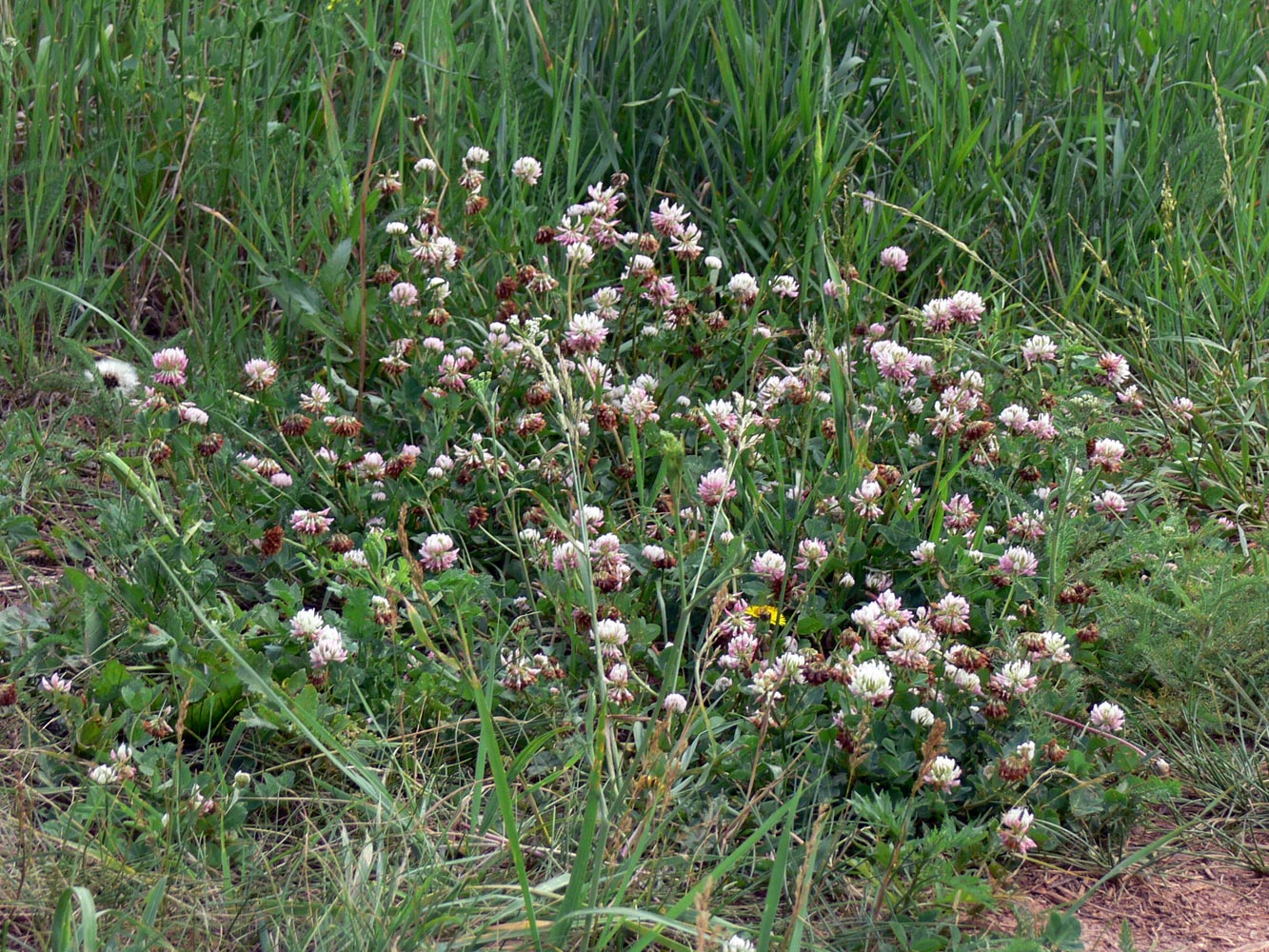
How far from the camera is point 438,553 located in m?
2.43

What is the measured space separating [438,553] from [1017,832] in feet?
3.73

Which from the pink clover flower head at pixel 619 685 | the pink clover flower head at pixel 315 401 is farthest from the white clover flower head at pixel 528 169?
the pink clover flower head at pixel 619 685

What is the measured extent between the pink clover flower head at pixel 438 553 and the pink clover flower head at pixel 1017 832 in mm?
1097

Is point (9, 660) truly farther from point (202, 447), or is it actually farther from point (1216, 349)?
point (1216, 349)

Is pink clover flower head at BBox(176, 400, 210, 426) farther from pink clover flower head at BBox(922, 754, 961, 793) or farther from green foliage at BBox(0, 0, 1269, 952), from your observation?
pink clover flower head at BBox(922, 754, 961, 793)

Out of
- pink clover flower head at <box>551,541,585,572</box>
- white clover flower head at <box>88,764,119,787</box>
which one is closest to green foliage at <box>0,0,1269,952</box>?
white clover flower head at <box>88,764,119,787</box>

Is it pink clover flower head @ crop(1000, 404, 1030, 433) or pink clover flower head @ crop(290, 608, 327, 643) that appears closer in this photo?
pink clover flower head @ crop(290, 608, 327, 643)

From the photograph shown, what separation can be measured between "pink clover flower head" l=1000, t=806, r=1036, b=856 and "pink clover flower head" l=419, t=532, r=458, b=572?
3.60 feet

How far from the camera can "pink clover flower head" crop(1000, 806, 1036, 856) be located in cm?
190

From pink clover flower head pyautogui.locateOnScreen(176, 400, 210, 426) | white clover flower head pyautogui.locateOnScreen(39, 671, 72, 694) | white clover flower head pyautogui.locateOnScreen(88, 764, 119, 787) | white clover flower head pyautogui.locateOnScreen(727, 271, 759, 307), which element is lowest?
white clover flower head pyautogui.locateOnScreen(39, 671, 72, 694)

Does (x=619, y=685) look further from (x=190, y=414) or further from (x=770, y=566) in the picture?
(x=190, y=414)

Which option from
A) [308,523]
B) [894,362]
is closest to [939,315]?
[894,362]

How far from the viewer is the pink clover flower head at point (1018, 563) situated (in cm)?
238

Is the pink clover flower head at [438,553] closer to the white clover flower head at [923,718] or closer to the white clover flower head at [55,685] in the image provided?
the white clover flower head at [55,685]
